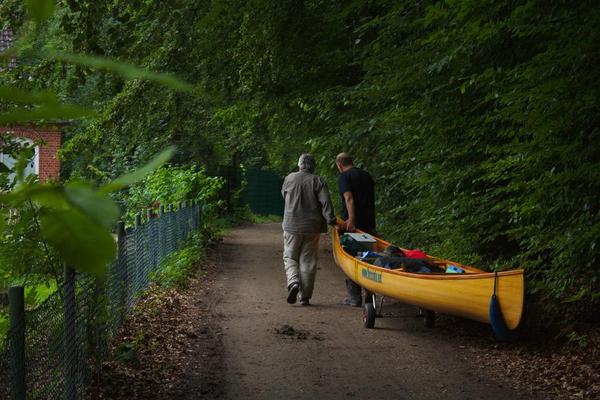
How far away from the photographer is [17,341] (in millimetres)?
3957

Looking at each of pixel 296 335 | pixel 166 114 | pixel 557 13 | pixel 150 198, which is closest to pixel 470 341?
pixel 296 335

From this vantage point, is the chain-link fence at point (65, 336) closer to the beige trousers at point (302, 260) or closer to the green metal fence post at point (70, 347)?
the green metal fence post at point (70, 347)

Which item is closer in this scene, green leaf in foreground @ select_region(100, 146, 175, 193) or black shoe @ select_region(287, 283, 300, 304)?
green leaf in foreground @ select_region(100, 146, 175, 193)

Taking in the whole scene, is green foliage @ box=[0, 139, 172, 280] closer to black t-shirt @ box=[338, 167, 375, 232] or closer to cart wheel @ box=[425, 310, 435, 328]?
cart wheel @ box=[425, 310, 435, 328]

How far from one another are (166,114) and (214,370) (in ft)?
26.3

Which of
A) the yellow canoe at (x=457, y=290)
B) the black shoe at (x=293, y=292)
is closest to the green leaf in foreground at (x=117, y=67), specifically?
the yellow canoe at (x=457, y=290)

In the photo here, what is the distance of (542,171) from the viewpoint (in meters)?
7.38

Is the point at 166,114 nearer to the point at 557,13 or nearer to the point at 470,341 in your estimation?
the point at 470,341

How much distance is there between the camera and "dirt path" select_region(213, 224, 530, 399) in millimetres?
6789

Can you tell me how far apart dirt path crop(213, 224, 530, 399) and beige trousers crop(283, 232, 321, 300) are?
0.30 m

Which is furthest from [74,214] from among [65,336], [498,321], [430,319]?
[430,319]

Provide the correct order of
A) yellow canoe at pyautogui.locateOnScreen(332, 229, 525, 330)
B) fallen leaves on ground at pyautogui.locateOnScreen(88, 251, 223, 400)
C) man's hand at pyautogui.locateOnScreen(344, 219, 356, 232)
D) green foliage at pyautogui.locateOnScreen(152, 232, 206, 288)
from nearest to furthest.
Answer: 1. fallen leaves on ground at pyautogui.locateOnScreen(88, 251, 223, 400)
2. yellow canoe at pyautogui.locateOnScreen(332, 229, 525, 330)
3. man's hand at pyautogui.locateOnScreen(344, 219, 356, 232)
4. green foliage at pyautogui.locateOnScreen(152, 232, 206, 288)

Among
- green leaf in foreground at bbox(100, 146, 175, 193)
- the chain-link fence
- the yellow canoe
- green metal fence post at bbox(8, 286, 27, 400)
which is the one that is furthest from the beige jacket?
green leaf in foreground at bbox(100, 146, 175, 193)

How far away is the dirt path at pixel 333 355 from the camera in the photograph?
679 cm
